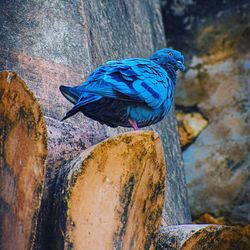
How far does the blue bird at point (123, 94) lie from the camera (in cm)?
240

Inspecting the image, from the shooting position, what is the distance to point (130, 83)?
2.44 m

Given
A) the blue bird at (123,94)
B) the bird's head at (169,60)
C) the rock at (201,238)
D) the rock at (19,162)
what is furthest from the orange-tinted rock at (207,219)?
the rock at (19,162)

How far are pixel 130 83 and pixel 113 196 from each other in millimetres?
554

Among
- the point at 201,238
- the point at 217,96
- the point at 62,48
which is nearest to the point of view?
the point at 201,238

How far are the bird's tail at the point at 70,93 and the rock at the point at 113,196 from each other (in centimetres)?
39

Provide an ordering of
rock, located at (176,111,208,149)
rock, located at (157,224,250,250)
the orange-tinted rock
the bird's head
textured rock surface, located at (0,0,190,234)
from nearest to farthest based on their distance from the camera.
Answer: rock, located at (157,224,250,250) → textured rock surface, located at (0,0,190,234) → the bird's head → the orange-tinted rock → rock, located at (176,111,208,149)

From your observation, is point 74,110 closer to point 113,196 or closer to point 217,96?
point 113,196

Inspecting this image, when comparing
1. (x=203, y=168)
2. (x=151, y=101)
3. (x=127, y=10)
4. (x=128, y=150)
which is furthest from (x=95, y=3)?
(x=203, y=168)

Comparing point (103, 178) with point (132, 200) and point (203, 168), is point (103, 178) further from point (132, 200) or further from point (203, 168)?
point (203, 168)

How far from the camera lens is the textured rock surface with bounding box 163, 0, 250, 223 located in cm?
438

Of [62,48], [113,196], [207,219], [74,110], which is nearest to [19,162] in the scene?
[113,196]

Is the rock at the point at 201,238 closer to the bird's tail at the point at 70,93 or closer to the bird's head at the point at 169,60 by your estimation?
the bird's tail at the point at 70,93

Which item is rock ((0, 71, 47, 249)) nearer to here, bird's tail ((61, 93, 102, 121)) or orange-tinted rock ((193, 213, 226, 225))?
bird's tail ((61, 93, 102, 121))

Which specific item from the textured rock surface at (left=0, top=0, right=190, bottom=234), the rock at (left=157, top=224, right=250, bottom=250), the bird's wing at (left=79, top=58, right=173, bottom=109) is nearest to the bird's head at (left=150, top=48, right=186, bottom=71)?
the textured rock surface at (left=0, top=0, right=190, bottom=234)
